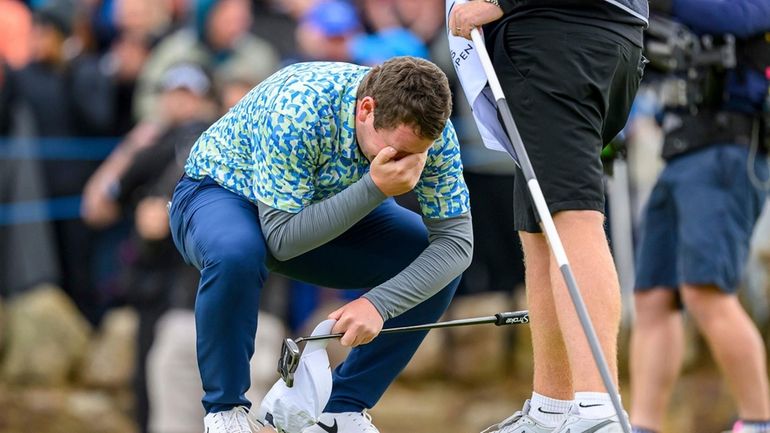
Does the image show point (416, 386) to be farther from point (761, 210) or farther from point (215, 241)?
point (215, 241)

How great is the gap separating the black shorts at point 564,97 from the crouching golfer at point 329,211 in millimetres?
327

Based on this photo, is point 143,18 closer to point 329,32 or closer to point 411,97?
point 329,32

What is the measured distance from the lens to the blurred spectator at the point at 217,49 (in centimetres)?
1062

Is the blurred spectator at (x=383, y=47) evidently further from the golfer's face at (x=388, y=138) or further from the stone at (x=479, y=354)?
the golfer's face at (x=388, y=138)

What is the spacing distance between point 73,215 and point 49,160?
1.50ft

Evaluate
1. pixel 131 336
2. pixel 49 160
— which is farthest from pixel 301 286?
pixel 49 160

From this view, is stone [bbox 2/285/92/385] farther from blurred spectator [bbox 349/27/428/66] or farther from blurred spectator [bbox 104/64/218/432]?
blurred spectator [bbox 349/27/428/66]

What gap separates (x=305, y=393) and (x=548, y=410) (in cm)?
94

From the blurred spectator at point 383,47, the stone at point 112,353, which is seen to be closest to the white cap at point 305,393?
the blurred spectator at point 383,47

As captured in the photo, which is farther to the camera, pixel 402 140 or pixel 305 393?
pixel 305 393

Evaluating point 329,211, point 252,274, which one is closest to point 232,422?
point 252,274

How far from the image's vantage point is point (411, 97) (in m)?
5.09

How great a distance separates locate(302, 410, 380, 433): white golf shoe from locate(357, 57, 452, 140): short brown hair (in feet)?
4.16

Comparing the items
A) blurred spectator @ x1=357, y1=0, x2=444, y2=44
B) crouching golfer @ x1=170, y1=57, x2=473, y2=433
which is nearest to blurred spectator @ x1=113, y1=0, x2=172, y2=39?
blurred spectator @ x1=357, y1=0, x2=444, y2=44
